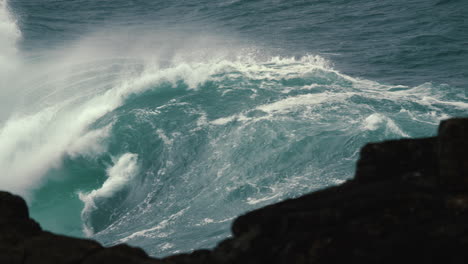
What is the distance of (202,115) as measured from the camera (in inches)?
940

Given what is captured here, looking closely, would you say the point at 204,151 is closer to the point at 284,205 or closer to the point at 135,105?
the point at 135,105

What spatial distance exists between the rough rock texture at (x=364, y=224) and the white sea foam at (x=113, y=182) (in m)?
11.0

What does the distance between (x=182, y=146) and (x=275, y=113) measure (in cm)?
373

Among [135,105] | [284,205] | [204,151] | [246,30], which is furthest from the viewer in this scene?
[246,30]

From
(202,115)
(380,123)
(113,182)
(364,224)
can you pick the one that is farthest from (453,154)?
(202,115)

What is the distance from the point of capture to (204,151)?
20875mm

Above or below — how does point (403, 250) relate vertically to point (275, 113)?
above

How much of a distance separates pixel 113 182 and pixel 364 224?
48.4ft

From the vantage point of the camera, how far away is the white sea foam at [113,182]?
61.2 ft

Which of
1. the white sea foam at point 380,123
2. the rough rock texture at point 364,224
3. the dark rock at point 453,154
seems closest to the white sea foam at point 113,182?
the white sea foam at point 380,123

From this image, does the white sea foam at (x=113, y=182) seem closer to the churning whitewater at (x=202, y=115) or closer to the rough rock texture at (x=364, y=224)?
the churning whitewater at (x=202, y=115)

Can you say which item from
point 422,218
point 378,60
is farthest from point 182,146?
point 422,218

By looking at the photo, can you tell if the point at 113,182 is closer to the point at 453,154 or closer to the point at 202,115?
the point at 202,115

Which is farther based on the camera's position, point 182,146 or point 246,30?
point 246,30
